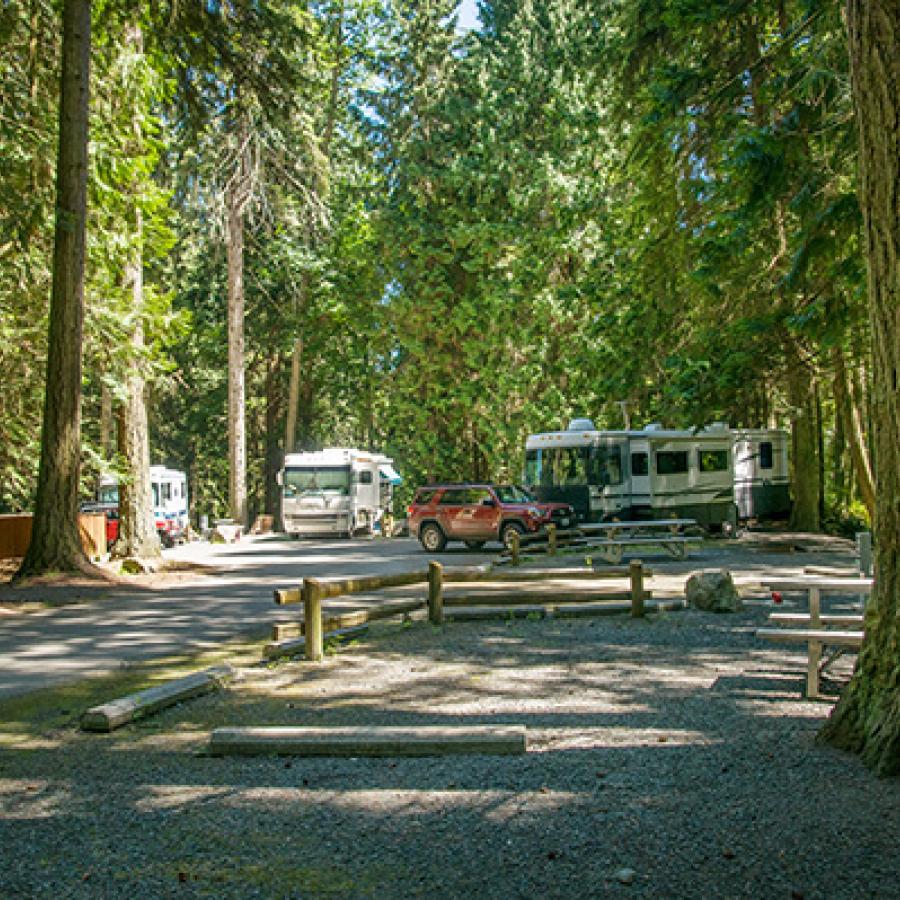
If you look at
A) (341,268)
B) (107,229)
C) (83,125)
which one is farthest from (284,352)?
(83,125)

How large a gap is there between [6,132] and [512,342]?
2335 centimetres

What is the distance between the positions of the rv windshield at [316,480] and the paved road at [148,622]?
37.6 feet

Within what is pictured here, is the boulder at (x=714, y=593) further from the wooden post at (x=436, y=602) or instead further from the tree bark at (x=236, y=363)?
the tree bark at (x=236, y=363)

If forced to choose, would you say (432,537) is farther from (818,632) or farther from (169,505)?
(818,632)

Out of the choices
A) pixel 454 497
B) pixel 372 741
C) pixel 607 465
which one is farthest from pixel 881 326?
pixel 607 465

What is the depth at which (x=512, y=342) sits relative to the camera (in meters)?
37.3

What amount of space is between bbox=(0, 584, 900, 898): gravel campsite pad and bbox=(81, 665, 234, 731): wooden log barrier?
4.9 inches

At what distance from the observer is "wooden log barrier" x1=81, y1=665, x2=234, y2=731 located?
21.9ft

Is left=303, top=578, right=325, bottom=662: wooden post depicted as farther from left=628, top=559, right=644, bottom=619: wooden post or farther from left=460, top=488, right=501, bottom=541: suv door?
left=460, top=488, right=501, bottom=541: suv door

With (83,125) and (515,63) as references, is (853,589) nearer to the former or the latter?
(83,125)

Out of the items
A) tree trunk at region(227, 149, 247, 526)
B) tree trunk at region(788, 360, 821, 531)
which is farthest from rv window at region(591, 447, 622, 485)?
tree trunk at region(227, 149, 247, 526)

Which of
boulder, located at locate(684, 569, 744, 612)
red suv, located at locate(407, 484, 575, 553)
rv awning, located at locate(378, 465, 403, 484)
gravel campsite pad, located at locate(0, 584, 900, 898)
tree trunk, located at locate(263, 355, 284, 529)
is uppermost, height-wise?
tree trunk, located at locate(263, 355, 284, 529)

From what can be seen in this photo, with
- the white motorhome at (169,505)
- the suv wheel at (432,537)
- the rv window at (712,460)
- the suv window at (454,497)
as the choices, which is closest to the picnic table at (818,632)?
the suv window at (454,497)

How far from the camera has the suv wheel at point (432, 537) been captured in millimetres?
25328
